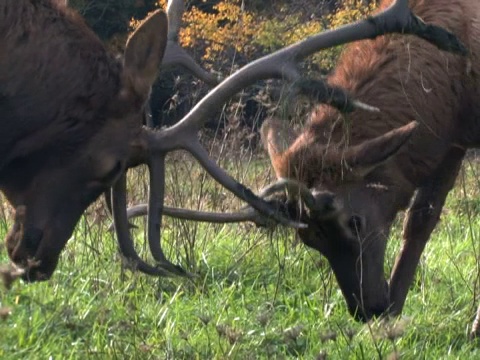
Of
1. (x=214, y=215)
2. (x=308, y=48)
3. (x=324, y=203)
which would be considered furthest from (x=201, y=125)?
(x=324, y=203)

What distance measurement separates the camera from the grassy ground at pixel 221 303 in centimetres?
568

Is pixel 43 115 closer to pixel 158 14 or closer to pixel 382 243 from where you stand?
pixel 158 14

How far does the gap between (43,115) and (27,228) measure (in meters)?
0.55

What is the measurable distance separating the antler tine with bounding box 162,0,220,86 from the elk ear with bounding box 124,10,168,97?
64 centimetres

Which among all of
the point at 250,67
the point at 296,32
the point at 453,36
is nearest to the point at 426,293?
the point at 453,36

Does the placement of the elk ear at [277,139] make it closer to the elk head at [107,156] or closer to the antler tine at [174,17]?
the antler tine at [174,17]

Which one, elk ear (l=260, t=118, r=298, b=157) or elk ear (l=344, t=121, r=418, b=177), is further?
elk ear (l=260, t=118, r=298, b=157)

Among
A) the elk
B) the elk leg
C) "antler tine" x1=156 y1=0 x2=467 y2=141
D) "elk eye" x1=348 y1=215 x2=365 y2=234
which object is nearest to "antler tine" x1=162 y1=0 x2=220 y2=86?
"antler tine" x1=156 y1=0 x2=467 y2=141

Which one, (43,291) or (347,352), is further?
(43,291)

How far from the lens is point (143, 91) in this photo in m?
6.08

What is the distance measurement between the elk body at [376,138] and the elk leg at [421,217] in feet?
0.61

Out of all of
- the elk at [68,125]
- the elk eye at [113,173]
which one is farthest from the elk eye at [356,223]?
the elk eye at [113,173]

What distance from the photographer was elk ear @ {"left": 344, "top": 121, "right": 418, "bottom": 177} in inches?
276

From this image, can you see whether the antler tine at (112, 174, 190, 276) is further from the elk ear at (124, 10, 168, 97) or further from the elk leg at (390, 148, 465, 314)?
the elk leg at (390, 148, 465, 314)
